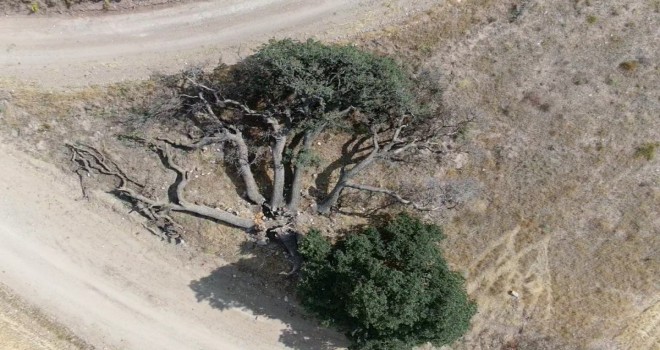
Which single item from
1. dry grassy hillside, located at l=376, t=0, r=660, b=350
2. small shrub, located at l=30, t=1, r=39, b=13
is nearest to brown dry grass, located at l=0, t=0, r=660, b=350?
dry grassy hillside, located at l=376, t=0, r=660, b=350

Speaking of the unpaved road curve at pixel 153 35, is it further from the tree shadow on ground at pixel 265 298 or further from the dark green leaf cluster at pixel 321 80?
the tree shadow on ground at pixel 265 298

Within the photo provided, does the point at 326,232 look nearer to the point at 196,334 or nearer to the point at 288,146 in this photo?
the point at 288,146

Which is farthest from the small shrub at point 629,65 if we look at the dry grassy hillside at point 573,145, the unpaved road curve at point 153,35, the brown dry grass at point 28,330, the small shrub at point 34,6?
the brown dry grass at point 28,330

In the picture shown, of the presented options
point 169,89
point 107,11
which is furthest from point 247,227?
point 107,11

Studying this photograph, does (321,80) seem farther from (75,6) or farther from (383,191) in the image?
(75,6)

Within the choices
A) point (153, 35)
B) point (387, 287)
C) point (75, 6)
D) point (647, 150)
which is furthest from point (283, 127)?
point (647, 150)

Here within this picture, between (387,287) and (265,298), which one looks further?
(265,298)
